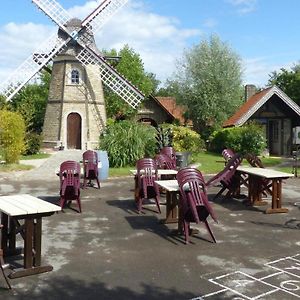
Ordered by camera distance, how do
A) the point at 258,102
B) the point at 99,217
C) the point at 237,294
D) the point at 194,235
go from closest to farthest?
the point at 237,294 → the point at 194,235 → the point at 99,217 → the point at 258,102

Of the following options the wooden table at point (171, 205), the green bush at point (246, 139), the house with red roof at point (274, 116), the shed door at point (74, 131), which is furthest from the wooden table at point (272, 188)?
the shed door at point (74, 131)

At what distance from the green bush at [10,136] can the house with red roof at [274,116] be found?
1420cm

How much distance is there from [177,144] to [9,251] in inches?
606

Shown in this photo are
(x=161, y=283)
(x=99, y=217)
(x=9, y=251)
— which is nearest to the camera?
(x=161, y=283)

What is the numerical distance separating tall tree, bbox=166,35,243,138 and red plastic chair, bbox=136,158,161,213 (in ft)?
85.3

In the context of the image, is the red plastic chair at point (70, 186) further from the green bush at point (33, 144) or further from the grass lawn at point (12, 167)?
the green bush at point (33, 144)

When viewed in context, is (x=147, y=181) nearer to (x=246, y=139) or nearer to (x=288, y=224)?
(x=288, y=224)

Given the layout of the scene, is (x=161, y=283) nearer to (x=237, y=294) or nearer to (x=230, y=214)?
(x=237, y=294)

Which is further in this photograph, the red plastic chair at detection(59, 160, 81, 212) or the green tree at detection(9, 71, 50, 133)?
the green tree at detection(9, 71, 50, 133)

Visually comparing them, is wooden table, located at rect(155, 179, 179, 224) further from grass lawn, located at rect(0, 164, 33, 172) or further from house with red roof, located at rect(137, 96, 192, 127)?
house with red roof, located at rect(137, 96, 192, 127)

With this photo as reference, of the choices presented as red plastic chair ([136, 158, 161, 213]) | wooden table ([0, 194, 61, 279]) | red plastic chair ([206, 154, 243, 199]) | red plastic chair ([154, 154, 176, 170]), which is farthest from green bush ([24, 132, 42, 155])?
wooden table ([0, 194, 61, 279])

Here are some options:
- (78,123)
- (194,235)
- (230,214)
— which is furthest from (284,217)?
(78,123)

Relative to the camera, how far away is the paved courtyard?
5.14 metres

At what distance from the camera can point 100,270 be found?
231 inches
